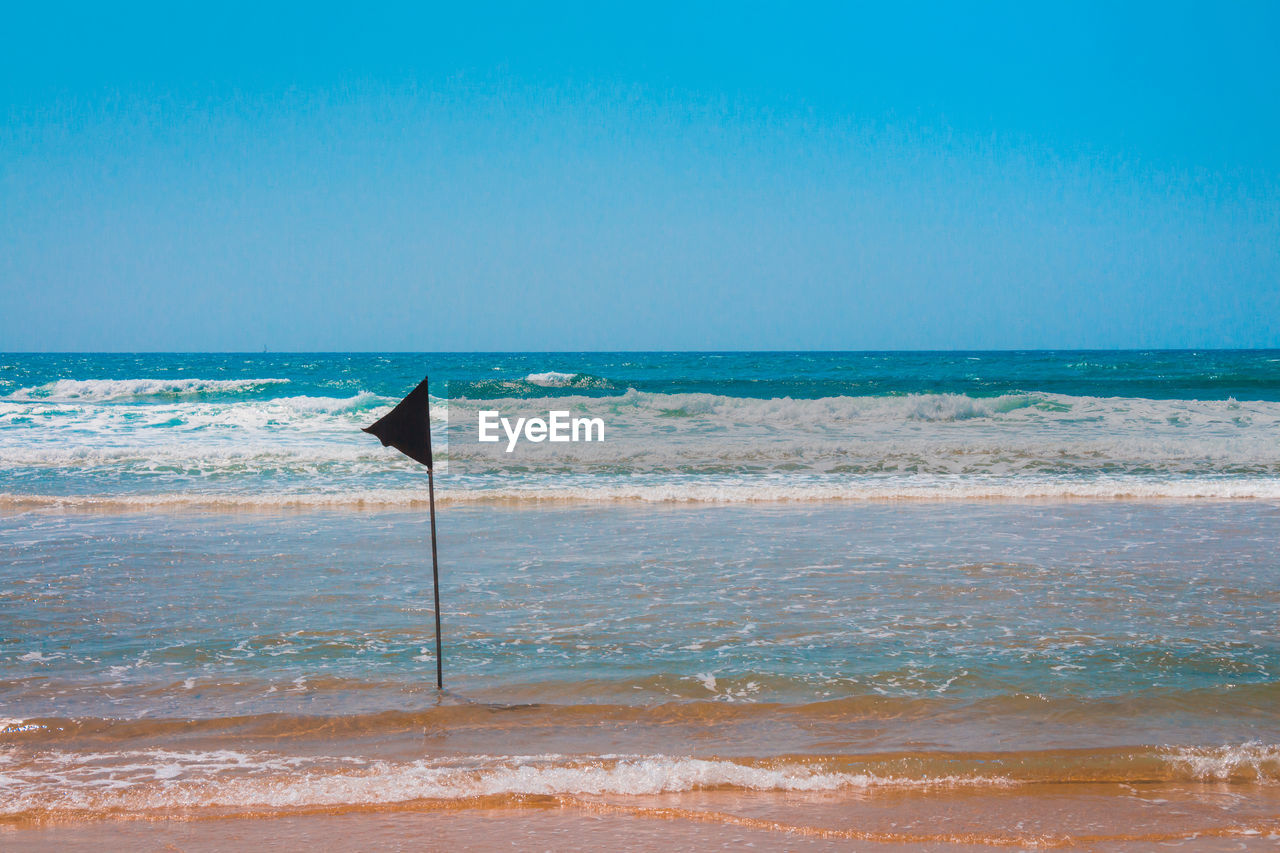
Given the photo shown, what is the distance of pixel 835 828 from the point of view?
12.1ft

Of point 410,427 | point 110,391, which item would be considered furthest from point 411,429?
point 110,391

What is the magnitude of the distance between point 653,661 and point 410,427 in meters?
2.22

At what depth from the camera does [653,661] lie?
577cm

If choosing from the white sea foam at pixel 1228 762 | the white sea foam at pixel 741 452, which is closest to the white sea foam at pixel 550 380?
the white sea foam at pixel 741 452

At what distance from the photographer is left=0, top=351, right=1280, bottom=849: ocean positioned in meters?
3.86

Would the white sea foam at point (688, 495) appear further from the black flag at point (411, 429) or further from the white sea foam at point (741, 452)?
the black flag at point (411, 429)

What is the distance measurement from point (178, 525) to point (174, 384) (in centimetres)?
4394

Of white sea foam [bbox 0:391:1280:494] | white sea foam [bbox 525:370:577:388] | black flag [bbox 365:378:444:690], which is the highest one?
white sea foam [bbox 525:370:577:388]

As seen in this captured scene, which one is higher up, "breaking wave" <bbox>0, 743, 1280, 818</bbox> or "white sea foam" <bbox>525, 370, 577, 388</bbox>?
"white sea foam" <bbox>525, 370, 577, 388</bbox>

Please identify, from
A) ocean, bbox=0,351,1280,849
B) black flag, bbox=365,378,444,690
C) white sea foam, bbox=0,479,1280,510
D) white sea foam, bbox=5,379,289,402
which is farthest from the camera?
white sea foam, bbox=5,379,289,402

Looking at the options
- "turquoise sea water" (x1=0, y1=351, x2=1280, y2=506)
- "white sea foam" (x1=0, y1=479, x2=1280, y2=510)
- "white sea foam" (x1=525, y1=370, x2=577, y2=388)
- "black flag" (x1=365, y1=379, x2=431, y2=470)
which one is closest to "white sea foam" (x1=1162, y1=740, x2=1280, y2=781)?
"black flag" (x1=365, y1=379, x2=431, y2=470)

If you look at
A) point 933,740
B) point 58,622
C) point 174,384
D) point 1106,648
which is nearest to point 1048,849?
point 933,740

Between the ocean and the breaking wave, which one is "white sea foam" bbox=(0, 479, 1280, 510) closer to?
the ocean

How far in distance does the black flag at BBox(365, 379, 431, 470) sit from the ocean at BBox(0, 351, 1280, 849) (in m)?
1.48
